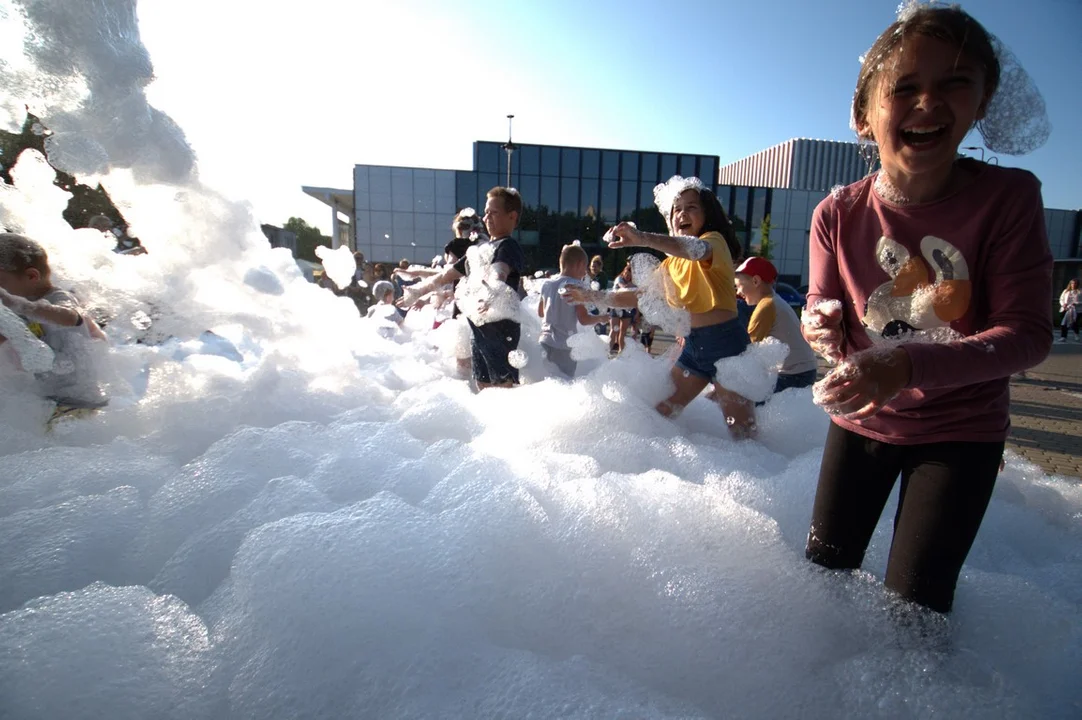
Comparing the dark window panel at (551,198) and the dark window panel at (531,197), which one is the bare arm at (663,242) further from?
the dark window panel at (551,198)

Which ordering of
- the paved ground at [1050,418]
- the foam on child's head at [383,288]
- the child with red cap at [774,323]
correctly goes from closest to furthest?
1. the child with red cap at [774,323]
2. the paved ground at [1050,418]
3. the foam on child's head at [383,288]

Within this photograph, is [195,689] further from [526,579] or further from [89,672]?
[526,579]

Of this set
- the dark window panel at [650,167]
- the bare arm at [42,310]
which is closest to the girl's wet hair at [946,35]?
the bare arm at [42,310]

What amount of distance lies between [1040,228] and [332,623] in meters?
1.81

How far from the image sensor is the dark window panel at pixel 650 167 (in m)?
28.7

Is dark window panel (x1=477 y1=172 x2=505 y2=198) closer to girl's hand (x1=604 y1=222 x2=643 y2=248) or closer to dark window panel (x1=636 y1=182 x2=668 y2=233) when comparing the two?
dark window panel (x1=636 y1=182 x2=668 y2=233)

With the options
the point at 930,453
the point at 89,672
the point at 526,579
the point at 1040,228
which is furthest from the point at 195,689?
the point at 1040,228

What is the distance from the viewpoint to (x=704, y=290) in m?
2.78

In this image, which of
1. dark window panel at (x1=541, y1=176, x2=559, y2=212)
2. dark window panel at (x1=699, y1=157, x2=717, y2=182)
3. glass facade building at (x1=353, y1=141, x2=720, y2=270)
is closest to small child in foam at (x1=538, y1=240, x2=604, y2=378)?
glass facade building at (x1=353, y1=141, x2=720, y2=270)

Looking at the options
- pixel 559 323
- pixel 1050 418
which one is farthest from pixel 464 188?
pixel 1050 418

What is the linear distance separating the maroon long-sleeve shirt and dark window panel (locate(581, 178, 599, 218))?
92.2 feet

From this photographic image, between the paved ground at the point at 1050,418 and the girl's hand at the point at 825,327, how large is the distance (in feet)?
11.6

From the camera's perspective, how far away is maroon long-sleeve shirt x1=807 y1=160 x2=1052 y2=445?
3.57 ft

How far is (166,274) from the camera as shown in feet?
9.52
